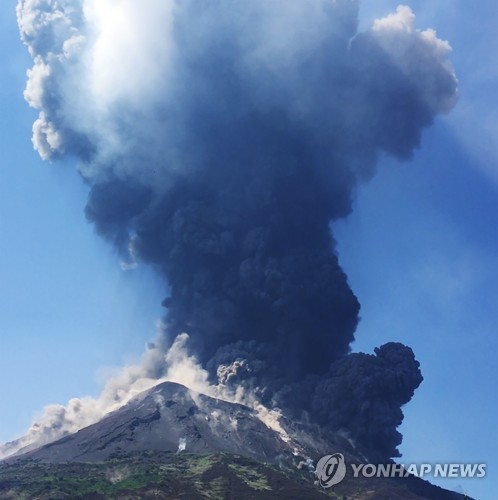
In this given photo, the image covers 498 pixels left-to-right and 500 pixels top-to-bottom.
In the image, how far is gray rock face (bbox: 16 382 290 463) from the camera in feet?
290

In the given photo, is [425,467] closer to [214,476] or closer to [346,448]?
[214,476]

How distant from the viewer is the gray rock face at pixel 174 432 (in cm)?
8844

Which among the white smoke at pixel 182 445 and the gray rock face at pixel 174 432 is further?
the gray rock face at pixel 174 432

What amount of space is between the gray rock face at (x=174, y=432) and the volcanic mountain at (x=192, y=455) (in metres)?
0.13

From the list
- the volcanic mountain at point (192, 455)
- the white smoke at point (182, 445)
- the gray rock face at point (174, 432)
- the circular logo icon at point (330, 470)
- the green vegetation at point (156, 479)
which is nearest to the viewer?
the green vegetation at point (156, 479)

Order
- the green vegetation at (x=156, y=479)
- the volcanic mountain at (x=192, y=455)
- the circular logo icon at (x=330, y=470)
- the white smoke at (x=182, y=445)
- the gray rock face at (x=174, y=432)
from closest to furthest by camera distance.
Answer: the green vegetation at (x=156, y=479), the volcanic mountain at (x=192, y=455), the circular logo icon at (x=330, y=470), the white smoke at (x=182, y=445), the gray rock face at (x=174, y=432)

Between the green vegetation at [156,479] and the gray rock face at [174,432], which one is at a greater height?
the gray rock face at [174,432]

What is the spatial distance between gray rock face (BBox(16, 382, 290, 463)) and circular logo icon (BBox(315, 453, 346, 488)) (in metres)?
5.00

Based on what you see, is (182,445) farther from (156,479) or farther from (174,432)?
(156,479)

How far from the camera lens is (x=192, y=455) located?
273ft

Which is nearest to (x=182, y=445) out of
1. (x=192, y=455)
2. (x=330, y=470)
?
(x=192, y=455)

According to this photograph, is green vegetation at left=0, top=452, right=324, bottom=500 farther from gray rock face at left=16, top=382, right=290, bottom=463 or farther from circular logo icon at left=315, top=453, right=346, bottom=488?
gray rock face at left=16, top=382, right=290, bottom=463

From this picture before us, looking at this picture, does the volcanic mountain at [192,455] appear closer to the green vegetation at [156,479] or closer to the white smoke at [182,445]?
the white smoke at [182,445]

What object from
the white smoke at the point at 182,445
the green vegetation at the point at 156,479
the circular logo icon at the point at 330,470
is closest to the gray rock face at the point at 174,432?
the white smoke at the point at 182,445
